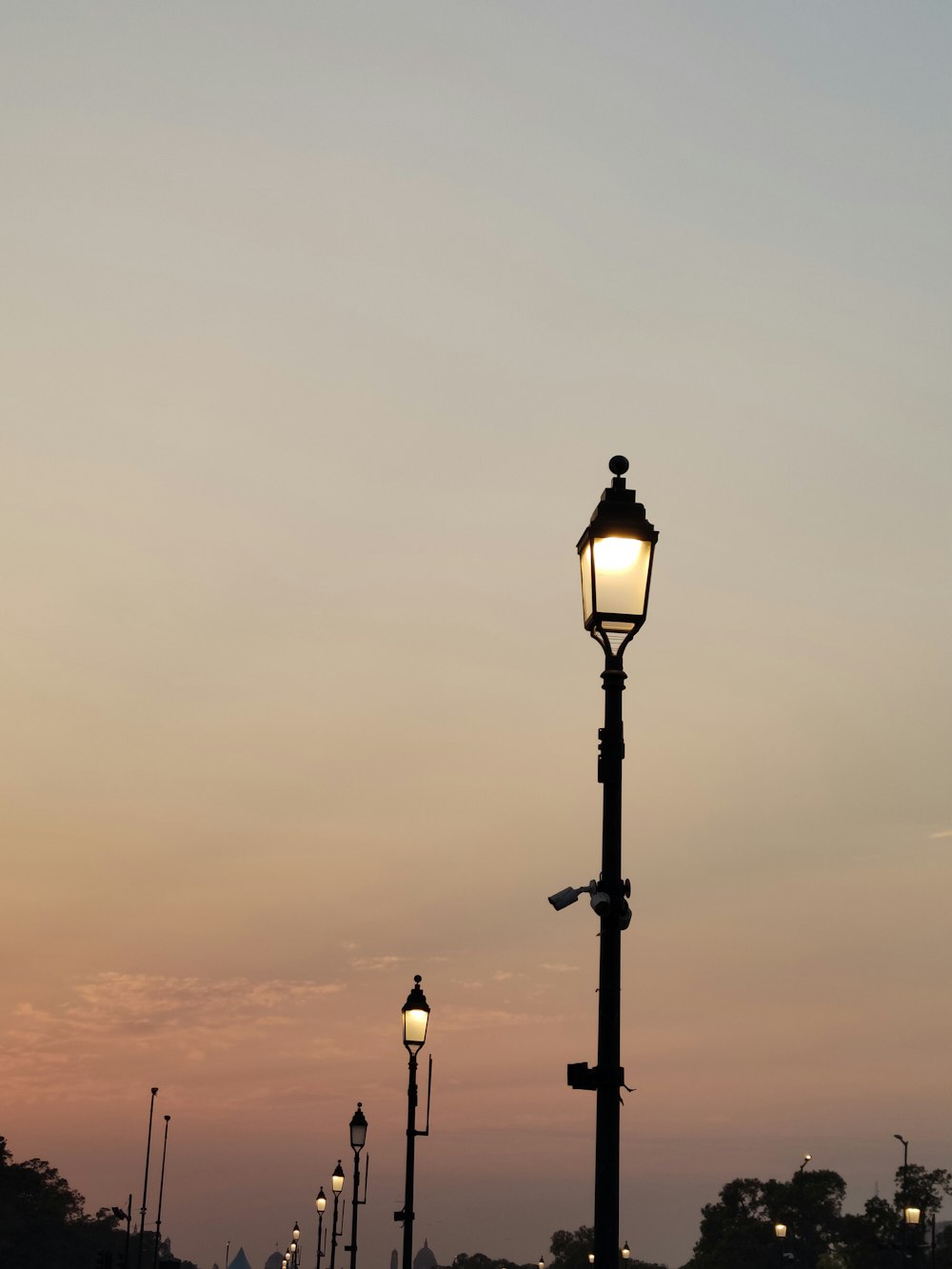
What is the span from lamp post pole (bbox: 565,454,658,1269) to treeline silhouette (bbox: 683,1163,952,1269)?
143m

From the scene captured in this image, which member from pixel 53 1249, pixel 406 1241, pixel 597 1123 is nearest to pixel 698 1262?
pixel 53 1249

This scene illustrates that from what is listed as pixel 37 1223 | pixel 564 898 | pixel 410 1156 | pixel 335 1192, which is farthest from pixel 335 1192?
pixel 37 1223

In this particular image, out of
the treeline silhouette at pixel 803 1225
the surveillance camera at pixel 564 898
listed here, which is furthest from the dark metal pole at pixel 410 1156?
the treeline silhouette at pixel 803 1225

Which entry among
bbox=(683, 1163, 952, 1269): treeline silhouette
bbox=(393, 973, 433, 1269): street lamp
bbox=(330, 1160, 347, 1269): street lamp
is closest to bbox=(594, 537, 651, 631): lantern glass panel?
bbox=(393, 973, 433, 1269): street lamp

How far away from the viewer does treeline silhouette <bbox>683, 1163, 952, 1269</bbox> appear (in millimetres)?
144125

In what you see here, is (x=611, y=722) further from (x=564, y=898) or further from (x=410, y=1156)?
(x=410, y=1156)

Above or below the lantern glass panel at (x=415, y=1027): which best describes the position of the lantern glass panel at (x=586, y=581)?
above

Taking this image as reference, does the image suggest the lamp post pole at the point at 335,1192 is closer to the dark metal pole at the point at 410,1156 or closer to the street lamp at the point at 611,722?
the dark metal pole at the point at 410,1156

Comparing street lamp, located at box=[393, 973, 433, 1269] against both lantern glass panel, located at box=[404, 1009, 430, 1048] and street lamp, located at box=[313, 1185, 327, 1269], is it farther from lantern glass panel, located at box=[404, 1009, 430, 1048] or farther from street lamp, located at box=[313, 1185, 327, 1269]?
street lamp, located at box=[313, 1185, 327, 1269]

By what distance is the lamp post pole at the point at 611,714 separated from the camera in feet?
33.9

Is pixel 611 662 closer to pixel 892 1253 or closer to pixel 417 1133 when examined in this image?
pixel 417 1133

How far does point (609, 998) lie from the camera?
10352 millimetres

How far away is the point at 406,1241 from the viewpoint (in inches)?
1208

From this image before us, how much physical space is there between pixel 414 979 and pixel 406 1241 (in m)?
6.18
